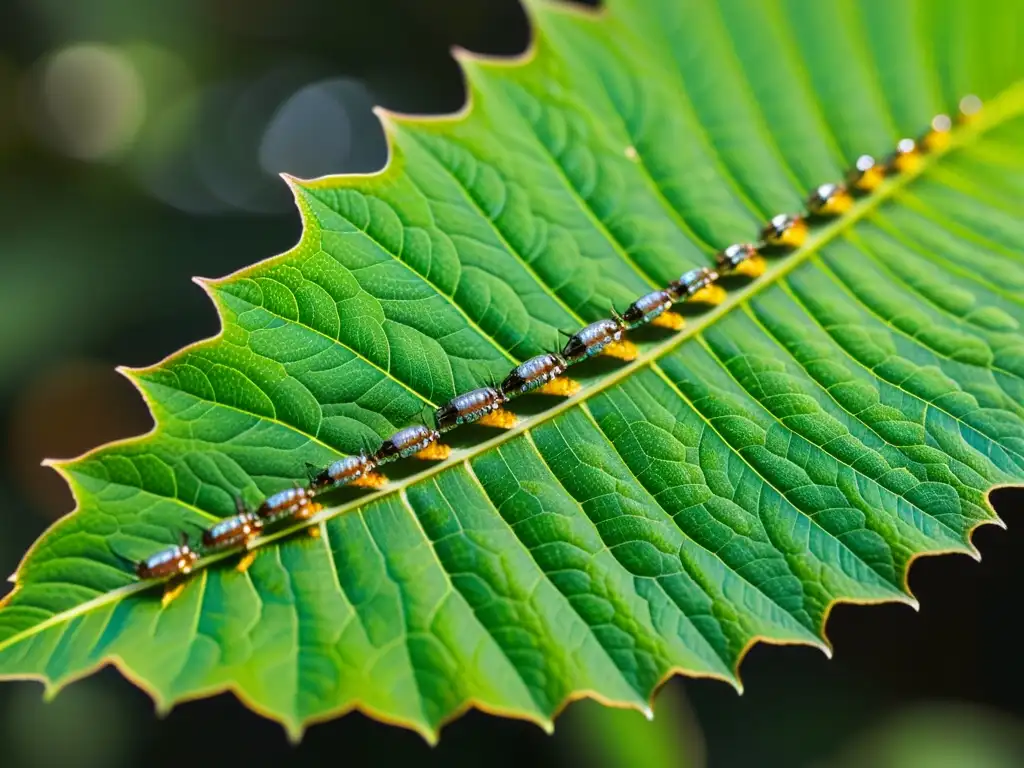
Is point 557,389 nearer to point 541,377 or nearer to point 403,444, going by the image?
point 541,377

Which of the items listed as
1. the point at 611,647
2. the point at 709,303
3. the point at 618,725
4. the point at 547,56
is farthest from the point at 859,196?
the point at 618,725

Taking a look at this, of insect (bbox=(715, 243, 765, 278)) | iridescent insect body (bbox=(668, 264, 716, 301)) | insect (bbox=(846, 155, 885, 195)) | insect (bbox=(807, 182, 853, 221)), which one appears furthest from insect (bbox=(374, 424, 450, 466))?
insect (bbox=(846, 155, 885, 195))

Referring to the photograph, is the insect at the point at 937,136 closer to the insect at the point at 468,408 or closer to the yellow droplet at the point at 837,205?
the yellow droplet at the point at 837,205

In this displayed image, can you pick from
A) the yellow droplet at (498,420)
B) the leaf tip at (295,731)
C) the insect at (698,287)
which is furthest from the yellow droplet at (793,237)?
the leaf tip at (295,731)

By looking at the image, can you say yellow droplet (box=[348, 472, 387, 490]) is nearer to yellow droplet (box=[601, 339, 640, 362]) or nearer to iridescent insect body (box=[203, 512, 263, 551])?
iridescent insect body (box=[203, 512, 263, 551])

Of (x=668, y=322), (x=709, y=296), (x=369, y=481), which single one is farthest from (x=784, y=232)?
(x=369, y=481)

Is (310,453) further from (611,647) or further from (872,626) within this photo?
(872,626)
